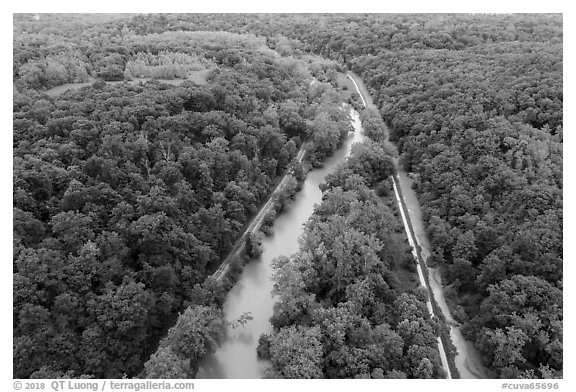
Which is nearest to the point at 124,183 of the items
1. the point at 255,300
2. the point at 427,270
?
the point at 255,300

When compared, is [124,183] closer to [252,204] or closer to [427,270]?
[252,204]

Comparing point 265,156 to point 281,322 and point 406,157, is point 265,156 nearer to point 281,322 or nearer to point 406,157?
point 406,157

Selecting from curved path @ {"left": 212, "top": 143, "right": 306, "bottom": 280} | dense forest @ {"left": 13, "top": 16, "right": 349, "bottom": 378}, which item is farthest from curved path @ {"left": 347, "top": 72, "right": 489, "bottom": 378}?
curved path @ {"left": 212, "top": 143, "right": 306, "bottom": 280}

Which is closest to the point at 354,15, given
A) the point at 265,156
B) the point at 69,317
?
the point at 265,156

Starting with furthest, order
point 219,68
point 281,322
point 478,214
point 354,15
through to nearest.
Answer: point 354,15, point 219,68, point 478,214, point 281,322

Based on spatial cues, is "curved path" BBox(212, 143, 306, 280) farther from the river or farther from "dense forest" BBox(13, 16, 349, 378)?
the river
